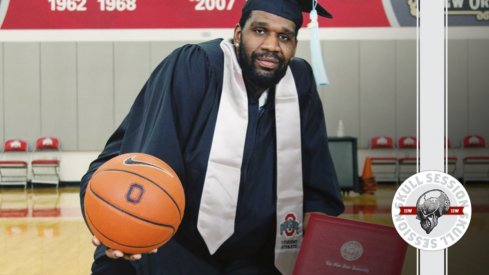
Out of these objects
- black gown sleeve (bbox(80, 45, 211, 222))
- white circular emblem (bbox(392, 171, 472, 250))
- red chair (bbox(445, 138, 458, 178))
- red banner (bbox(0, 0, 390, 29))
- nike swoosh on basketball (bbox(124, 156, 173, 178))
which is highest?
red banner (bbox(0, 0, 390, 29))

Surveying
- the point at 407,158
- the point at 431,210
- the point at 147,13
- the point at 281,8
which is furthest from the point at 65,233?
the point at 431,210

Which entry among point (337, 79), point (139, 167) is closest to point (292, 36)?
point (139, 167)

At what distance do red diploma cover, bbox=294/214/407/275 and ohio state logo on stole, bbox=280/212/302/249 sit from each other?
0.19 meters

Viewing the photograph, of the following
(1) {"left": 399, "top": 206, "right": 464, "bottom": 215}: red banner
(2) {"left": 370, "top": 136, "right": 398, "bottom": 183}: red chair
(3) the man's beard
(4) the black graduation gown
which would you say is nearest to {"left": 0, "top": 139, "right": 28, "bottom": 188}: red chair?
(4) the black graduation gown

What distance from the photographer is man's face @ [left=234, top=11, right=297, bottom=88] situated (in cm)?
196

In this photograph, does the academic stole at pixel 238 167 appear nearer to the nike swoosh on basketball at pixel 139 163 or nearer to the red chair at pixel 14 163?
the nike swoosh on basketball at pixel 139 163

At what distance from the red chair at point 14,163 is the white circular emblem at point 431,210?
189 cm

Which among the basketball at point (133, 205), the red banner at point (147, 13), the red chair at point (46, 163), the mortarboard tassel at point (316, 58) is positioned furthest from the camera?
the red chair at point (46, 163)

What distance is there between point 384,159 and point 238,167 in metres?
1.06

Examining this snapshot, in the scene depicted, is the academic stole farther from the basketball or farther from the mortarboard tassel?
the basketball

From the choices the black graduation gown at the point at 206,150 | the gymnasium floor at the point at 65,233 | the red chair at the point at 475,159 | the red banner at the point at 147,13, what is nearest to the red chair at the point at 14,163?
the gymnasium floor at the point at 65,233

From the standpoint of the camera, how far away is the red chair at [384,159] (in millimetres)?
2542

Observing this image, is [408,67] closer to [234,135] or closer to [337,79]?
[234,135]

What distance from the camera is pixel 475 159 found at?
218 centimetres
